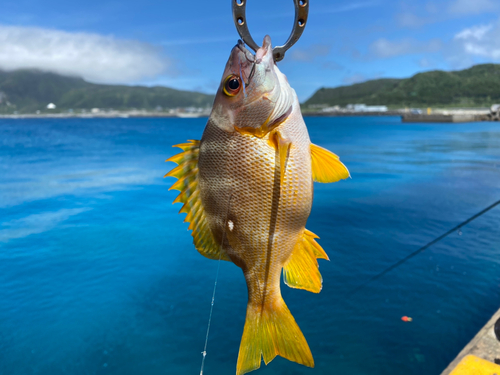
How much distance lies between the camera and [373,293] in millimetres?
8492

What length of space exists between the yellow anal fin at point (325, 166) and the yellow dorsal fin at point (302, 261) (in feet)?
1.09

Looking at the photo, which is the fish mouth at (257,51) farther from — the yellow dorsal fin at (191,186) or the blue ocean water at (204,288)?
the blue ocean water at (204,288)

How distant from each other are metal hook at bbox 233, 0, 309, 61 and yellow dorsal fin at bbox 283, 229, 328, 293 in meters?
1.01

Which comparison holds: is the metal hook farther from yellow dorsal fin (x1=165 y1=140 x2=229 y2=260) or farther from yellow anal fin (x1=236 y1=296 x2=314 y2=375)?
yellow anal fin (x1=236 y1=296 x2=314 y2=375)

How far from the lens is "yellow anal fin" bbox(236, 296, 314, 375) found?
1870 millimetres

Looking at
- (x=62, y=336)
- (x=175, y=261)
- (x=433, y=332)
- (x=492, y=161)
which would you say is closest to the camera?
(x=433, y=332)

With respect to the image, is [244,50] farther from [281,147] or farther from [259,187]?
[259,187]

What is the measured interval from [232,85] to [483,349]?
4859 millimetres

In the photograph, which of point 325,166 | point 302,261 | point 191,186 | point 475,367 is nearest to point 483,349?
point 475,367

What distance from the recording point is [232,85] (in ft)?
5.83

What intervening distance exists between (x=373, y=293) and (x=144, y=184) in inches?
666

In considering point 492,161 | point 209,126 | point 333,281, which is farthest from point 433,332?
point 492,161

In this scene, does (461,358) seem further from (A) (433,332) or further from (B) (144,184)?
(B) (144,184)

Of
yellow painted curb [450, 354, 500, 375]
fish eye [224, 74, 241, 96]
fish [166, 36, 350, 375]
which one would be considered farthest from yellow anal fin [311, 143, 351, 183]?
yellow painted curb [450, 354, 500, 375]
